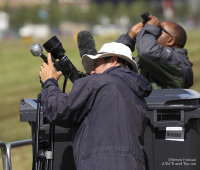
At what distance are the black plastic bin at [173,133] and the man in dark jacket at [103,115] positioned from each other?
49cm

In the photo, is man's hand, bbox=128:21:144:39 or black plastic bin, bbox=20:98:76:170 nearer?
black plastic bin, bbox=20:98:76:170

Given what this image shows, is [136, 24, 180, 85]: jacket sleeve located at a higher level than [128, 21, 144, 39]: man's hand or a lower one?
lower

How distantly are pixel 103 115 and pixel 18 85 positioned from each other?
24298 millimetres

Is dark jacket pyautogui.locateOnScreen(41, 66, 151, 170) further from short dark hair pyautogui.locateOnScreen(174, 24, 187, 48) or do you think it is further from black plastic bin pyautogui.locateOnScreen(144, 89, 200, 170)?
short dark hair pyautogui.locateOnScreen(174, 24, 187, 48)

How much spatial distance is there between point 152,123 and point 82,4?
8874 centimetres

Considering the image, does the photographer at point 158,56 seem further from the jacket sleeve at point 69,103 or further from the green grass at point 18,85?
the green grass at point 18,85

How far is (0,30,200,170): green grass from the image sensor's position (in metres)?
10.8

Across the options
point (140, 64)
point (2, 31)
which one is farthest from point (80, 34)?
point (2, 31)

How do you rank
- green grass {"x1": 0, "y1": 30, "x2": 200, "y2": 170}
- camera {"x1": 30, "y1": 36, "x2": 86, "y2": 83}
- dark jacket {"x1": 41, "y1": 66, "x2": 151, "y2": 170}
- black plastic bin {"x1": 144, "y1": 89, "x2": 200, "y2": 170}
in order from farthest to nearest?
1. green grass {"x1": 0, "y1": 30, "x2": 200, "y2": 170}
2. black plastic bin {"x1": 144, "y1": 89, "x2": 200, "y2": 170}
3. camera {"x1": 30, "y1": 36, "x2": 86, "y2": 83}
4. dark jacket {"x1": 41, "y1": 66, "x2": 151, "y2": 170}

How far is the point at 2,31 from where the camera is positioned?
59.0 m

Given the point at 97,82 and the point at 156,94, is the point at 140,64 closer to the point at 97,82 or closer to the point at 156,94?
the point at 156,94

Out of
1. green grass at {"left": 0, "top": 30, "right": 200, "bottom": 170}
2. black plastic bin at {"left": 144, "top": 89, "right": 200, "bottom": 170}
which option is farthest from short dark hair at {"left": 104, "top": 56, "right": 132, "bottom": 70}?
green grass at {"left": 0, "top": 30, "right": 200, "bottom": 170}

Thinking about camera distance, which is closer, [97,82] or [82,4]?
[97,82]

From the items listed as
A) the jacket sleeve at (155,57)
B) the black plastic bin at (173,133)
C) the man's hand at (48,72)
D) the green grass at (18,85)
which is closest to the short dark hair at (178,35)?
the jacket sleeve at (155,57)
